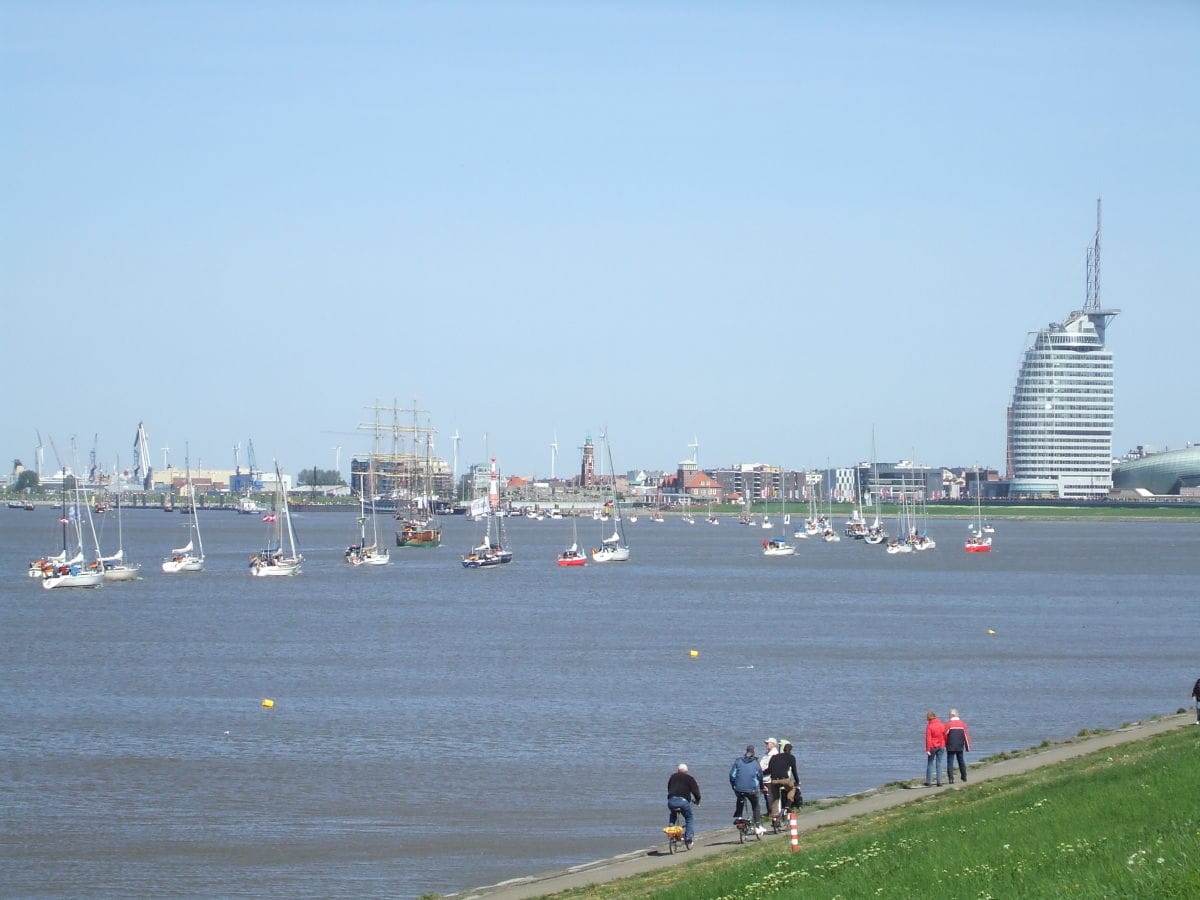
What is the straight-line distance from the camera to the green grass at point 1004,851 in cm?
1549

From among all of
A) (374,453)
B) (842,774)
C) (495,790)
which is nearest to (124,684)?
(495,790)

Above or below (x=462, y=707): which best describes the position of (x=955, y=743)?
above

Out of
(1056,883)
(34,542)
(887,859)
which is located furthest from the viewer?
Result: (34,542)

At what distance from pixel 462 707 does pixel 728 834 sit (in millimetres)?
19337

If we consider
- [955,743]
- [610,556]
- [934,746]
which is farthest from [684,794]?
[610,556]

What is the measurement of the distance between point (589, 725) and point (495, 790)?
847 cm

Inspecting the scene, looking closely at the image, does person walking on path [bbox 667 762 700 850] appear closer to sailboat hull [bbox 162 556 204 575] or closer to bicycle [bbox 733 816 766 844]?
bicycle [bbox 733 816 766 844]

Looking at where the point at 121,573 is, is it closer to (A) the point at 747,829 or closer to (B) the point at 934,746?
(B) the point at 934,746

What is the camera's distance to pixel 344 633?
67938mm

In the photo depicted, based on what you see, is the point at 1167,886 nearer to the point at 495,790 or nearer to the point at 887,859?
the point at 887,859

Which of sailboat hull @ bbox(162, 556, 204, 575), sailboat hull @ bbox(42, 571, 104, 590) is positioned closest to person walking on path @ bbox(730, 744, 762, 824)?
sailboat hull @ bbox(42, 571, 104, 590)

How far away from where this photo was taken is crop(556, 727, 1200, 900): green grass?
1549cm

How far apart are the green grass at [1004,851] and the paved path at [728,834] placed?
2.07 feet

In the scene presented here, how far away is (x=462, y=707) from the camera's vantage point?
4406 centimetres
